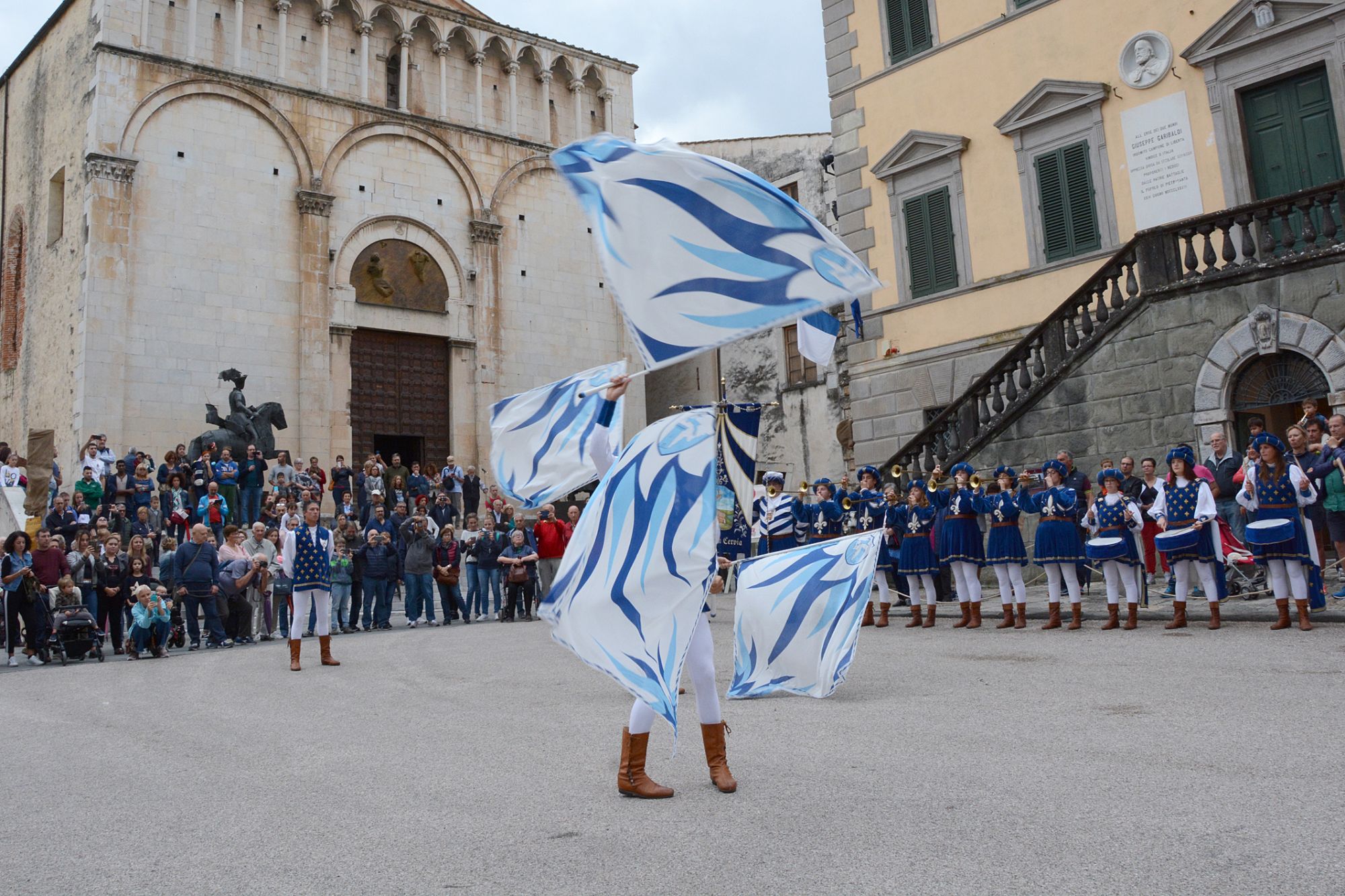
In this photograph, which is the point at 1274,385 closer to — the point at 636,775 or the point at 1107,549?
the point at 1107,549

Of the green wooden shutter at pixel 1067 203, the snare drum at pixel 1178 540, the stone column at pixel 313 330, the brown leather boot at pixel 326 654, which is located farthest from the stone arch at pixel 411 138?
the snare drum at pixel 1178 540

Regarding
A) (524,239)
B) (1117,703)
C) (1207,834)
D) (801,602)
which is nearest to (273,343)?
(524,239)

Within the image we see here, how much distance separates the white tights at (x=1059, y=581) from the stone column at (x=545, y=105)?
26.8 meters

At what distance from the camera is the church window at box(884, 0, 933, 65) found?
20.2m

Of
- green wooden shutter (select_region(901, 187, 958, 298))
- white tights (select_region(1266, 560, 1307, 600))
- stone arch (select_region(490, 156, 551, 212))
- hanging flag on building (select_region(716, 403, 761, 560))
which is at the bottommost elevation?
white tights (select_region(1266, 560, 1307, 600))

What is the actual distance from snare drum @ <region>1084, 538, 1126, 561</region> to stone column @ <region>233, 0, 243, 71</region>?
2702 centimetres

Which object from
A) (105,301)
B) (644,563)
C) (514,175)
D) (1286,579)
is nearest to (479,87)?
(514,175)

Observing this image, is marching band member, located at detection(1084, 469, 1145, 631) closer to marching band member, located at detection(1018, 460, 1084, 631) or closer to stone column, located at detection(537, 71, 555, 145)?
marching band member, located at detection(1018, 460, 1084, 631)

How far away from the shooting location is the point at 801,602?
9.06 m

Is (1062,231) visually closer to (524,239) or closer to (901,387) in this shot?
(901,387)

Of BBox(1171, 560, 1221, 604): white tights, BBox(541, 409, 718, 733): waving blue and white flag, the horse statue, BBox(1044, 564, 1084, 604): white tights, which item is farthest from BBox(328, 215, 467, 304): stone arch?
BBox(541, 409, 718, 733): waving blue and white flag

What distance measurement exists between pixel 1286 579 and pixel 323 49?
96.0ft

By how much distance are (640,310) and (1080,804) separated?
353cm

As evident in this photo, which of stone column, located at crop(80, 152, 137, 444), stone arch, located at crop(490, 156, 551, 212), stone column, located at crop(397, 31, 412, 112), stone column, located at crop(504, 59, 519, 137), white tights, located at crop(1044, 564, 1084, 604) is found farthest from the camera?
stone column, located at crop(504, 59, 519, 137)
